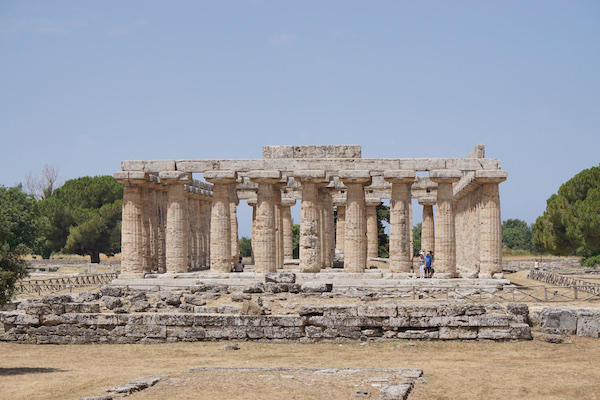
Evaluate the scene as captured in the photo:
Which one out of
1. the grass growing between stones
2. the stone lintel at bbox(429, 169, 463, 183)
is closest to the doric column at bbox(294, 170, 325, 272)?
the stone lintel at bbox(429, 169, 463, 183)

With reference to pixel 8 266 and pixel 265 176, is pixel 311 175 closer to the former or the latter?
pixel 265 176

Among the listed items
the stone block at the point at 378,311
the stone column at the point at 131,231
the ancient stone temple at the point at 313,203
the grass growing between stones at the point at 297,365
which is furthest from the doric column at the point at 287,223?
the grass growing between stones at the point at 297,365

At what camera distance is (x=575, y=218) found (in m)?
61.7

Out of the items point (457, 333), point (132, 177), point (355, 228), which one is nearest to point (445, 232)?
point (355, 228)

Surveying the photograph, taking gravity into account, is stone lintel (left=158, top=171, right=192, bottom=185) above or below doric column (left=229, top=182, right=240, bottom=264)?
above

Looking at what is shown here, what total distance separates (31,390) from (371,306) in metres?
11.2

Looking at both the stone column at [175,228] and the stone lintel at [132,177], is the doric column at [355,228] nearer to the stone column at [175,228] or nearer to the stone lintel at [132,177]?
the stone column at [175,228]

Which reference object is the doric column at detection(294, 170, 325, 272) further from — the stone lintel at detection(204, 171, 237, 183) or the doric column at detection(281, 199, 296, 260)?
the doric column at detection(281, 199, 296, 260)

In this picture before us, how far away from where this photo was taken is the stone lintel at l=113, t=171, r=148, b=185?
133ft

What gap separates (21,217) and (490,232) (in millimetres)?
42949

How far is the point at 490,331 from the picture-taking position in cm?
2305

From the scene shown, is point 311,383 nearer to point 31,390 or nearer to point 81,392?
point 81,392

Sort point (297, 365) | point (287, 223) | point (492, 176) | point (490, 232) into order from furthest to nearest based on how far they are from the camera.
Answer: point (287, 223), point (490, 232), point (492, 176), point (297, 365)

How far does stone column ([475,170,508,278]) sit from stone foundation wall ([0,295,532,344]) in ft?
46.8
